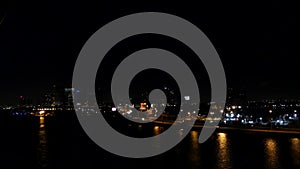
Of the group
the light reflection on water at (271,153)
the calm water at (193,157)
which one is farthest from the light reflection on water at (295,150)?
the light reflection on water at (271,153)

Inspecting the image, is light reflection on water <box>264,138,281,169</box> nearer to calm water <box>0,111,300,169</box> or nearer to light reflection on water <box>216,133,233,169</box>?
calm water <box>0,111,300,169</box>

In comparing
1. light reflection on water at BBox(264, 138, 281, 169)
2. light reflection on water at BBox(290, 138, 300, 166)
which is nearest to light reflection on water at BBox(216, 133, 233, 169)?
light reflection on water at BBox(264, 138, 281, 169)

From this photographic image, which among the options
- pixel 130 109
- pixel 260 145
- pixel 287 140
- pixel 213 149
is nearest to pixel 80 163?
pixel 213 149

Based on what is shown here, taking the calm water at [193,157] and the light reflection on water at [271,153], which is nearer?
the light reflection on water at [271,153]

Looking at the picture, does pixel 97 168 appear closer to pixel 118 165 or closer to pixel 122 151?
pixel 118 165

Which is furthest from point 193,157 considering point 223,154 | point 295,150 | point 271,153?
point 295,150

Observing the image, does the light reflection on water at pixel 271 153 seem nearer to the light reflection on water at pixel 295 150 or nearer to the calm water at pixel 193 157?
the calm water at pixel 193 157
